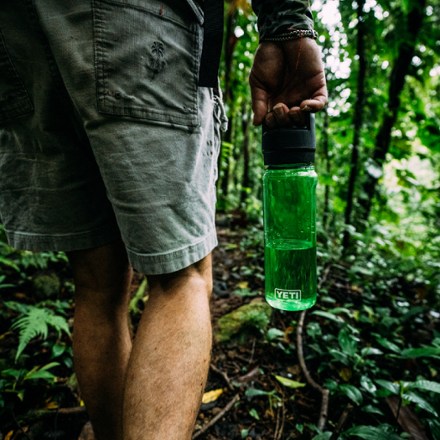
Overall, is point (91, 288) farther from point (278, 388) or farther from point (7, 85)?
point (278, 388)

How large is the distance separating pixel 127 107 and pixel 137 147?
0.09 meters

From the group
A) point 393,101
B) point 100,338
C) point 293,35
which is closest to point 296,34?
point 293,35

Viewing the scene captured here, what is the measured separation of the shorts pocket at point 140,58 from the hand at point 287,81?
0.33 meters

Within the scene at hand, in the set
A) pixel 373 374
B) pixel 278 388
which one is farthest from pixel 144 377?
pixel 373 374

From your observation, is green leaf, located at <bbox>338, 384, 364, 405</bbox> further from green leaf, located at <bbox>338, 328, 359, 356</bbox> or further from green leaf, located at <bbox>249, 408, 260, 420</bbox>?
green leaf, located at <bbox>249, 408, 260, 420</bbox>

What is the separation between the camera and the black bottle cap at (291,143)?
96cm

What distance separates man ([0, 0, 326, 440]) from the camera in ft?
2.35

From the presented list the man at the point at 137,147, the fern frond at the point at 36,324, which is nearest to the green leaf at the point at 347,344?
the man at the point at 137,147

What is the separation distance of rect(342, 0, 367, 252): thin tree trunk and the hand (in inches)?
89.2

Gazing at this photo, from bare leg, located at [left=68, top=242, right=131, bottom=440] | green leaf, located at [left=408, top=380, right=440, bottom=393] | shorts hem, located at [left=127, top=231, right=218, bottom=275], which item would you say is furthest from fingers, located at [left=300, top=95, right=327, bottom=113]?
green leaf, located at [left=408, top=380, right=440, bottom=393]

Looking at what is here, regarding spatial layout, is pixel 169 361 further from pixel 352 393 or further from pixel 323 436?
pixel 352 393

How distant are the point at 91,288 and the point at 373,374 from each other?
1.44 meters

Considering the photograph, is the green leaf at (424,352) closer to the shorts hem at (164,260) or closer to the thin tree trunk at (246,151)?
the shorts hem at (164,260)

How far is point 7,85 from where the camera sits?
83 centimetres
